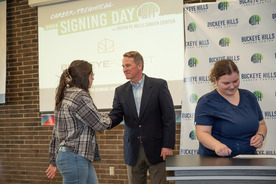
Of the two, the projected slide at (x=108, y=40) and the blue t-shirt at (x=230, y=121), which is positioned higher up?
the projected slide at (x=108, y=40)

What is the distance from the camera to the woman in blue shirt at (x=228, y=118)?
6.51ft

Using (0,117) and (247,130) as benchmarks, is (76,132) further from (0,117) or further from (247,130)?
(0,117)

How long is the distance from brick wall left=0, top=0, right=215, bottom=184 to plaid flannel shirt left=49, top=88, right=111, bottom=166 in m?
2.81

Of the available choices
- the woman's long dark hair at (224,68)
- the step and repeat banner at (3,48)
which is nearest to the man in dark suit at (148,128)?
the woman's long dark hair at (224,68)

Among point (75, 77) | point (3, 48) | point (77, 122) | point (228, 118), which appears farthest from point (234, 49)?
point (3, 48)

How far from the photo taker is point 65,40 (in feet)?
15.3

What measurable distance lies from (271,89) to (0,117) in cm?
436

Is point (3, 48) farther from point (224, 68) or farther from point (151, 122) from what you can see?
point (224, 68)

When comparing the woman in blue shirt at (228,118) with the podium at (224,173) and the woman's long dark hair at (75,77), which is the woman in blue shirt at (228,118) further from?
the woman's long dark hair at (75,77)

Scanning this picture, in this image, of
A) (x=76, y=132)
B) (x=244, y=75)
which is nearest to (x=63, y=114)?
(x=76, y=132)

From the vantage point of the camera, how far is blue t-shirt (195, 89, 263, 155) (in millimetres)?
1986

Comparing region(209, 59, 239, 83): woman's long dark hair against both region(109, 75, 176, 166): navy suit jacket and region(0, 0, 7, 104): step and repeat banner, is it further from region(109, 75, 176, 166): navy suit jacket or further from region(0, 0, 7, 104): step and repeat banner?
region(0, 0, 7, 104): step and repeat banner

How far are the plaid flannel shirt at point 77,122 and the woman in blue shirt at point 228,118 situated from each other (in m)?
0.76

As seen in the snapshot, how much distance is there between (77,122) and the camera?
216 centimetres
